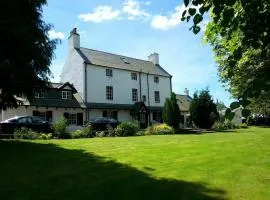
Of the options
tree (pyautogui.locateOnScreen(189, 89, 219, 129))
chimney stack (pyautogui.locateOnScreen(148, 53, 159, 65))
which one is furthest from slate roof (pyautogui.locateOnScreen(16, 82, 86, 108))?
chimney stack (pyautogui.locateOnScreen(148, 53, 159, 65))

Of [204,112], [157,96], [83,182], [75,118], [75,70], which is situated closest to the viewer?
[83,182]

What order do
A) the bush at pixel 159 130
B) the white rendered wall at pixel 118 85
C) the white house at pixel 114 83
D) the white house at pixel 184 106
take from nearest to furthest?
1. the bush at pixel 159 130
2. the white house at pixel 114 83
3. the white rendered wall at pixel 118 85
4. the white house at pixel 184 106

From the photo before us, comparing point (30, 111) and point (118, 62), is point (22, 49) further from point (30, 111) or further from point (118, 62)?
point (118, 62)

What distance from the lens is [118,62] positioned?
5066cm

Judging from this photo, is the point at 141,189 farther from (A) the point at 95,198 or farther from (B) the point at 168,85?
(B) the point at 168,85

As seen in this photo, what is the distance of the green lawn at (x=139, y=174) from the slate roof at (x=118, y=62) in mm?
31421

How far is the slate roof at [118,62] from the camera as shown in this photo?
4647 centimetres

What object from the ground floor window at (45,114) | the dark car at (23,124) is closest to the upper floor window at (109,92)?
the ground floor window at (45,114)

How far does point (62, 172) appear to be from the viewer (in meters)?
11.6

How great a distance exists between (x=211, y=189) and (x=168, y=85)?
1851 inches

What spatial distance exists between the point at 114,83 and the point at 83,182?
3775cm

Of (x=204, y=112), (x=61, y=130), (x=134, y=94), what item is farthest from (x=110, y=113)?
(x=61, y=130)

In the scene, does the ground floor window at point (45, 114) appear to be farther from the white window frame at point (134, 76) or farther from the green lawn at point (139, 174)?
the green lawn at point (139, 174)

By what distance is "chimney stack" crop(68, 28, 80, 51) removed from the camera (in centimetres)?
4700
